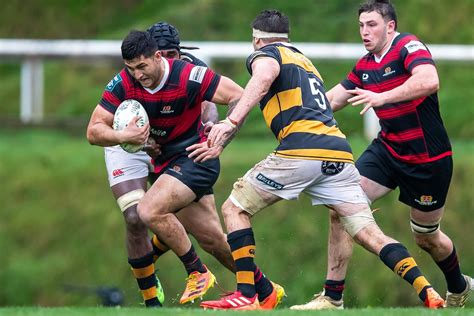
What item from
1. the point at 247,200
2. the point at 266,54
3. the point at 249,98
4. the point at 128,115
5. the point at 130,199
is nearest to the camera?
the point at 249,98

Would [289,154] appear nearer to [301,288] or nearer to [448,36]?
[301,288]

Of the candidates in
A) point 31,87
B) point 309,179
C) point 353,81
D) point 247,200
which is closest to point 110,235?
point 31,87

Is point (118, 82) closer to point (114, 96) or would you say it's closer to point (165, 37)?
point (114, 96)

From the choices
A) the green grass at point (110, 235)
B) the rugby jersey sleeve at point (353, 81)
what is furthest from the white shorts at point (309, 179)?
the green grass at point (110, 235)

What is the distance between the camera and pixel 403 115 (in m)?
9.73

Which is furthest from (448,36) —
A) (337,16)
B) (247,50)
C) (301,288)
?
(301,288)

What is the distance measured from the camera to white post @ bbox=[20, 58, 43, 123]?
1498 centimetres

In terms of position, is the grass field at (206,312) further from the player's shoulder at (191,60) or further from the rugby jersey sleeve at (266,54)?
the player's shoulder at (191,60)

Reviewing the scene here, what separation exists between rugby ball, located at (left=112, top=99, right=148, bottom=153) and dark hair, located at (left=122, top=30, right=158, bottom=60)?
382 millimetres

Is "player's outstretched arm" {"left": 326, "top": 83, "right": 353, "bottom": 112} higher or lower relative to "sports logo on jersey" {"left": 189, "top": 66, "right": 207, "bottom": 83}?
lower

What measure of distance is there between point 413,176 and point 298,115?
138cm

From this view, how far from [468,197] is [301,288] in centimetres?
210

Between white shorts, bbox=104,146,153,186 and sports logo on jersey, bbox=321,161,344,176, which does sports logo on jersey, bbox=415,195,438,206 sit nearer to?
sports logo on jersey, bbox=321,161,344,176

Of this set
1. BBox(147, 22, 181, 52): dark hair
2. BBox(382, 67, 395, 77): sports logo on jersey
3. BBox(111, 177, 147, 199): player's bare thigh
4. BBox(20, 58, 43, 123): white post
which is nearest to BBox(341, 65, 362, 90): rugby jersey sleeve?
BBox(382, 67, 395, 77): sports logo on jersey
